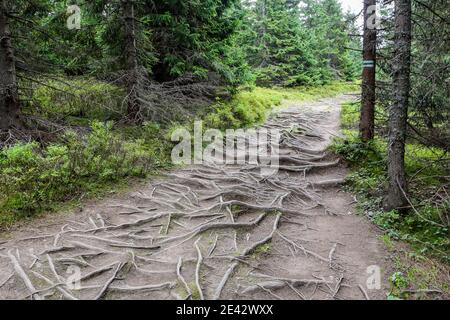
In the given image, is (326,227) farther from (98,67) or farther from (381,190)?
(98,67)

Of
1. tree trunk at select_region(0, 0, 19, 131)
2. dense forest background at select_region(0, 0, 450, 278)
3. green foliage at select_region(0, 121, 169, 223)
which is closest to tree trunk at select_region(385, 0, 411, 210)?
dense forest background at select_region(0, 0, 450, 278)

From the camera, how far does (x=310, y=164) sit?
9.96 m

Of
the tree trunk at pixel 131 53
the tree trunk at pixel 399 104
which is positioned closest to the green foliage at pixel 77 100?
the tree trunk at pixel 131 53

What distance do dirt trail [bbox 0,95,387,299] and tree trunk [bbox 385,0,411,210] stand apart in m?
0.92

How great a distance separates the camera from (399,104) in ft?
20.4

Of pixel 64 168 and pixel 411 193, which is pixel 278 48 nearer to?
pixel 411 193

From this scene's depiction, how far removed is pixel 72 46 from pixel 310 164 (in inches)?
331

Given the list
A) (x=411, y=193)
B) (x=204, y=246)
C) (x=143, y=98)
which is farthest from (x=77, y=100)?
(x=411, y=193)

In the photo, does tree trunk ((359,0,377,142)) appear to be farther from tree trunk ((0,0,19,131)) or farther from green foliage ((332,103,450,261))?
tree trunk ((0,0,19,131))

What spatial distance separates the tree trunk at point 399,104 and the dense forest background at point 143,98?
10 cm

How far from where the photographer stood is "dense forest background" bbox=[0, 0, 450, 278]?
6.77 metres

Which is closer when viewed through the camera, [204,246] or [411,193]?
[204,246]

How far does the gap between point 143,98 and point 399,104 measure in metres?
7.48

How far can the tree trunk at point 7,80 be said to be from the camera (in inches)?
329
